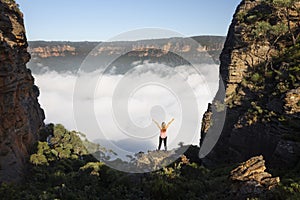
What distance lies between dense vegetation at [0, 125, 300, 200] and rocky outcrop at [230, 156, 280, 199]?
293mm

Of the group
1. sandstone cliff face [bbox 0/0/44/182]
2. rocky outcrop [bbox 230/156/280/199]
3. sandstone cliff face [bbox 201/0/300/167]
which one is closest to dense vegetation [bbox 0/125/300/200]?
rocky outcrop [bbox 230/156/280/199]

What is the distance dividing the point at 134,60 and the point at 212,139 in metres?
76.3

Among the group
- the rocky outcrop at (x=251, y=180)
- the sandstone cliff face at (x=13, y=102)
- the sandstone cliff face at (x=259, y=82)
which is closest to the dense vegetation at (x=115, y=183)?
the rocky outcrop at (x=251, y=180)

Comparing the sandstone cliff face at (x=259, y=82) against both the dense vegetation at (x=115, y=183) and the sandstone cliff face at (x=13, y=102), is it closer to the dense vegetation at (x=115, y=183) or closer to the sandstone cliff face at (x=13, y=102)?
the dense vegetation at (x=115, y=183)

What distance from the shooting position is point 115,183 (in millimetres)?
13117

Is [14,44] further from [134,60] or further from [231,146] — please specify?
[134,60]

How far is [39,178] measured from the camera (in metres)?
14.9

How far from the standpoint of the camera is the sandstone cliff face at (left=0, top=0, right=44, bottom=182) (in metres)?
14.9

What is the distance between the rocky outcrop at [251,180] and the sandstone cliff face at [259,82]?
477 centimetres

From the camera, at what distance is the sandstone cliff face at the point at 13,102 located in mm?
14914

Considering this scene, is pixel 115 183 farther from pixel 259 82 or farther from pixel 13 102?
pixel 259 82

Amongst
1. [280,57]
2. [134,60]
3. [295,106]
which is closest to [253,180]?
[295,106]

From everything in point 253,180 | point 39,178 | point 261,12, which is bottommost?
point 39,178

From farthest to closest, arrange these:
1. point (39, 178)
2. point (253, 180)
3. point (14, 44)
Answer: point (14, 44) < point (39, 178) < point (253, 180)
